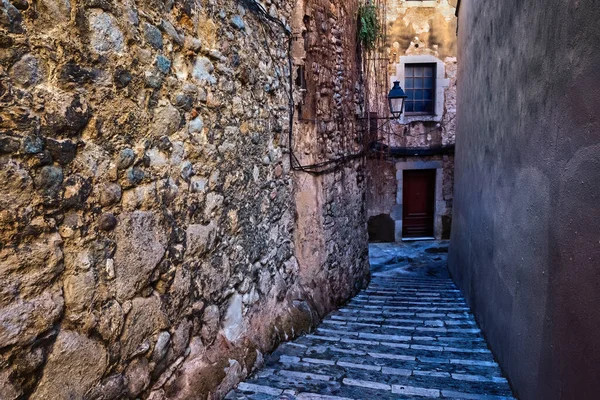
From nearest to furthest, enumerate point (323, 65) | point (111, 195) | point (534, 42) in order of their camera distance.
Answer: point (111, 195) → point (534, 42) → point (323, 65)

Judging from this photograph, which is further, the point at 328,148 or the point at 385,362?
the point at 328,148

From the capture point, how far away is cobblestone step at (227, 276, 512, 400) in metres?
2.27

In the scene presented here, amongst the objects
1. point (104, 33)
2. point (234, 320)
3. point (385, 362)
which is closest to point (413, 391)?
point (385, 362)

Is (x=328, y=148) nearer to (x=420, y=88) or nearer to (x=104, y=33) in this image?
(x=104, y=33)

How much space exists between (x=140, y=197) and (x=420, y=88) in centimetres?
965

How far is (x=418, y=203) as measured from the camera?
1084cm

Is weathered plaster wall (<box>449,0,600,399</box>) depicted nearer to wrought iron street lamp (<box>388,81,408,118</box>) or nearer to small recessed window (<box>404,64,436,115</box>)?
wrought iron street lamp (<box>388,81,408,118</box>)

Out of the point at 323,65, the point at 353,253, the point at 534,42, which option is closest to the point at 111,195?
the point at 534,42

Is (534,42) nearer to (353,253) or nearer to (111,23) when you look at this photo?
(111,23)

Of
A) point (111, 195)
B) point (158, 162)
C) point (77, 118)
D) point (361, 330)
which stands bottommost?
point (361, 330)

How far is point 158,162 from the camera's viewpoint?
175 cm

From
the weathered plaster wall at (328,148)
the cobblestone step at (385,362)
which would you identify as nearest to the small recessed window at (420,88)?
the weathered plaster wall at (328,148)

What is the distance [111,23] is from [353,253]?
4389 mm

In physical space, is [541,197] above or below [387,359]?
above
